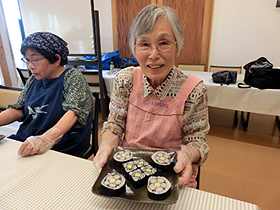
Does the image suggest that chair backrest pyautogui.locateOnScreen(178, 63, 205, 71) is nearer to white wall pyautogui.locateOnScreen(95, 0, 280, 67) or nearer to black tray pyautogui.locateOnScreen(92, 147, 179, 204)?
white wall pyautogui.locateOnScreen(95, 0, 280, 67)

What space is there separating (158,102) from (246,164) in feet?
5.16

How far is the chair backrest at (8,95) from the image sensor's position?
4.82 ft

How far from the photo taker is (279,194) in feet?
5.10

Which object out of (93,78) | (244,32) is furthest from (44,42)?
(244,32)

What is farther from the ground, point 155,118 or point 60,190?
point 155,118

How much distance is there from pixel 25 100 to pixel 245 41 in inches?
136

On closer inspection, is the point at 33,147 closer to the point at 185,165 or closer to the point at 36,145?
the point at 36,145

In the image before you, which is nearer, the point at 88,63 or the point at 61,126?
the point at 61,126

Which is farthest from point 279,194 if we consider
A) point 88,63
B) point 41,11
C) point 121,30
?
point 121,30

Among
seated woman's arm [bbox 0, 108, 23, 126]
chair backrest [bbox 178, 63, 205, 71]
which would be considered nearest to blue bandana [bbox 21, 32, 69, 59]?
seated woman's arm [bbox 0, 108, 23, 126]

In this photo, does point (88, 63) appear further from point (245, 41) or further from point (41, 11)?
point (245, 41)

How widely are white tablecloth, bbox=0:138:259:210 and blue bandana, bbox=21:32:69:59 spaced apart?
0.62 meters

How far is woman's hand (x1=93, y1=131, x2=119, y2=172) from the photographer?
731 mm

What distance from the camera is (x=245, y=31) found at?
3193 millimetres
